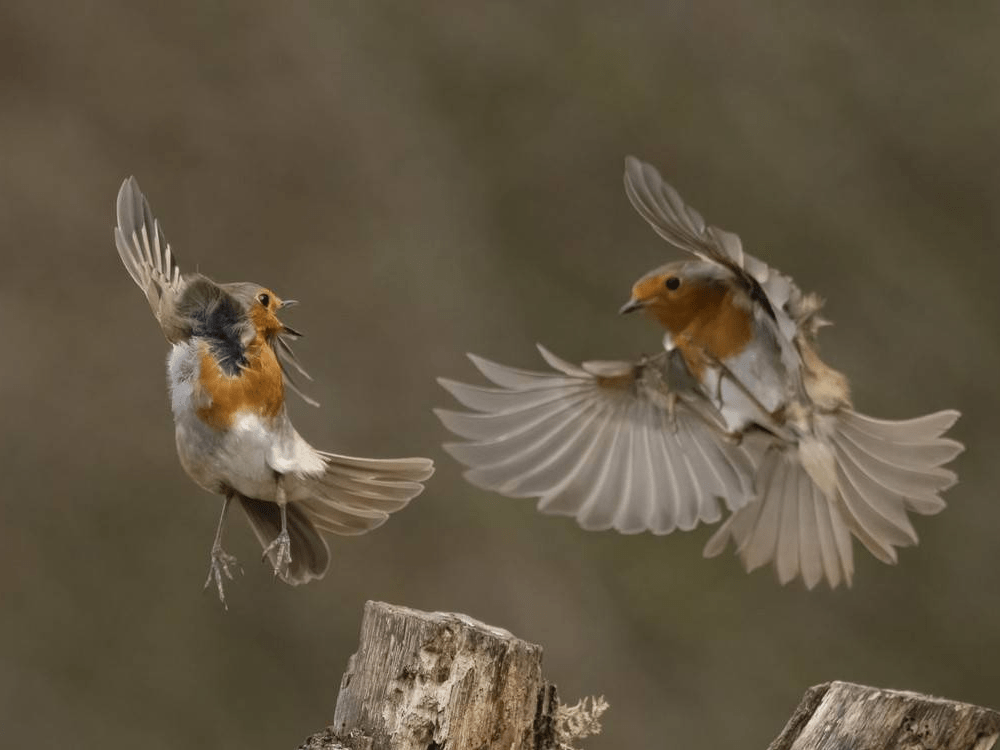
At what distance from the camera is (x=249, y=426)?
114 inches

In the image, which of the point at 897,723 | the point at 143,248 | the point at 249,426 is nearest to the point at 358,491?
the point at 249,426

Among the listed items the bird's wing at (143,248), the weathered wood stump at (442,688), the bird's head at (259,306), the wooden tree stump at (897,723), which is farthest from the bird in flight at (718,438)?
the wooden tree stump at (897,723)

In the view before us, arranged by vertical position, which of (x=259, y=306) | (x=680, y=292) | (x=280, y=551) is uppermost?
(x=680, y=292)

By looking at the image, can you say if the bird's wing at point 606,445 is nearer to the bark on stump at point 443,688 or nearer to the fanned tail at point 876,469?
the fanned tail at point 876,469

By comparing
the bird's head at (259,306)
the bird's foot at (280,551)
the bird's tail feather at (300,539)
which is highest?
the bird's head at (259,306)

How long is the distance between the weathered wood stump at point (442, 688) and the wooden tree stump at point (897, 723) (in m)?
0.42

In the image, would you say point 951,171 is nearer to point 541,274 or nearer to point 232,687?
point 541,274

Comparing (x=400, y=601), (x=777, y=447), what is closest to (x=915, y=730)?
(x=777, y=447)

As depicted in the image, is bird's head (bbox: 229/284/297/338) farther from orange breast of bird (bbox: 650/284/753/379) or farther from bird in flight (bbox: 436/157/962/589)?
orange breast of bird (bbox: 650/284/753/379)

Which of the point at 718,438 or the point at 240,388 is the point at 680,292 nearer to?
the point at 718,438

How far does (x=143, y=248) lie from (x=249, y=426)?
45cm

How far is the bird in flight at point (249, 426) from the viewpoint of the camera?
9.46 feet

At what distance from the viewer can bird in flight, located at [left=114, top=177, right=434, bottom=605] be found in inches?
114

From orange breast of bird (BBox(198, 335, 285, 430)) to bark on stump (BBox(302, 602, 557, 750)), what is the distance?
19.6 inches
